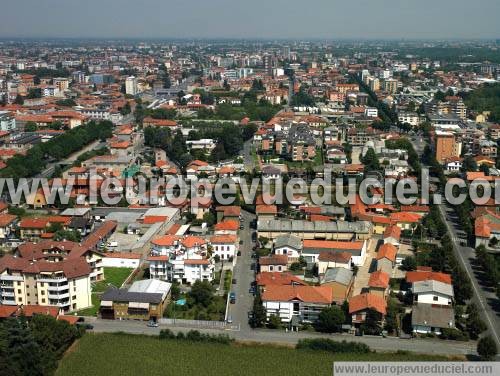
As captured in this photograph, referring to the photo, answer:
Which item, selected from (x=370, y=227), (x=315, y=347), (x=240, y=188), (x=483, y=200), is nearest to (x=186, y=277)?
(x=315, y=347)

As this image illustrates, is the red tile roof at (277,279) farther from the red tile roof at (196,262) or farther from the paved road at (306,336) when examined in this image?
the paved road at (306,336)

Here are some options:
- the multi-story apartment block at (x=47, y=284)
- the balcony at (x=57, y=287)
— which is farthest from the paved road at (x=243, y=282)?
the balcony at (x=57, y=287)

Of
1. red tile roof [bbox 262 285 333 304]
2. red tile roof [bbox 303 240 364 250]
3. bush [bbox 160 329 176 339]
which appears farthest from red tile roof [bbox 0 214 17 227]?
red tile roof [bbox 262 285 333 304]

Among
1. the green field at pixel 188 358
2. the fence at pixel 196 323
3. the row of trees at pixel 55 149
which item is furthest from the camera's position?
the row of trees at pixel 55 149

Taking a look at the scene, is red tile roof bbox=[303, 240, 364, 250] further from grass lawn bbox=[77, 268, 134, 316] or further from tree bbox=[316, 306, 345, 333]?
grass lawn bbox=[77, 268, 134, 316]

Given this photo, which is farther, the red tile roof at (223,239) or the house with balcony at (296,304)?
the red tile roof at (223,239)

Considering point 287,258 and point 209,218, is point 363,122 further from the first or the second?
point 287,258
